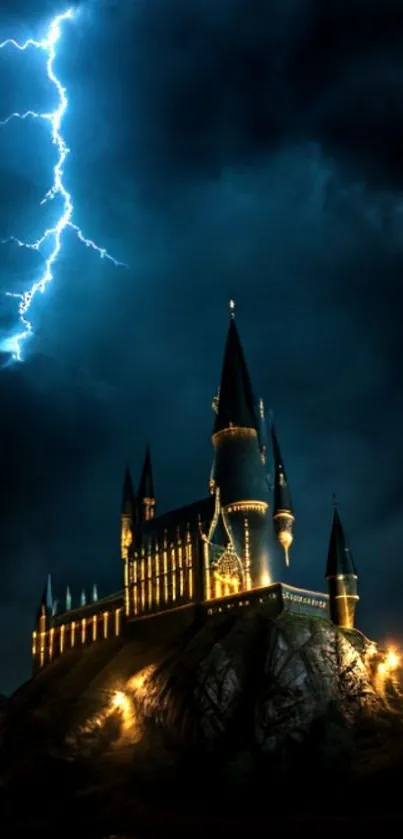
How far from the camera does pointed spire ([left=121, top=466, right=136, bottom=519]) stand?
91.1 metres

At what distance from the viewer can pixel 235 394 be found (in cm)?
8388

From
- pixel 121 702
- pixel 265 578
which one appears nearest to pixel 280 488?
pixel 265 578

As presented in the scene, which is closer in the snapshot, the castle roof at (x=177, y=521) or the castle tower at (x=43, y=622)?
the castle roof at (x=177, y=521)

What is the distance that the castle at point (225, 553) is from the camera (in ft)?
217

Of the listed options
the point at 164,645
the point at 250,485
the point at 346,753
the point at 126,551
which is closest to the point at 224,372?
the point at 250,485

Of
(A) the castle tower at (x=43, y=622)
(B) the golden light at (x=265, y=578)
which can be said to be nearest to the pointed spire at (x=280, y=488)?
(B) the golden light at (x=265, y=578)

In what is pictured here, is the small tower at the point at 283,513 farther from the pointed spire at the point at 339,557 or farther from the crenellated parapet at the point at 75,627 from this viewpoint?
the crenellated parapet at the point at 75,627

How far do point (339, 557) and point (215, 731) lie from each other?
19.7m

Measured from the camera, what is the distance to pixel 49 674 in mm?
75812

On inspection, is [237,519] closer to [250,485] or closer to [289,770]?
Result: [250,485]

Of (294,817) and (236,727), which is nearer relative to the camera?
(294,817)

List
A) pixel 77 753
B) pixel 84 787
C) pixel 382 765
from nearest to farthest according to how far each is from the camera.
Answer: pixel 382 765 < pixel 84 787 < pixel 77 753

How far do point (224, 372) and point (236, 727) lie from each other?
42552mm

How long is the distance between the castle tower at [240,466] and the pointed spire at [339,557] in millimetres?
8468
